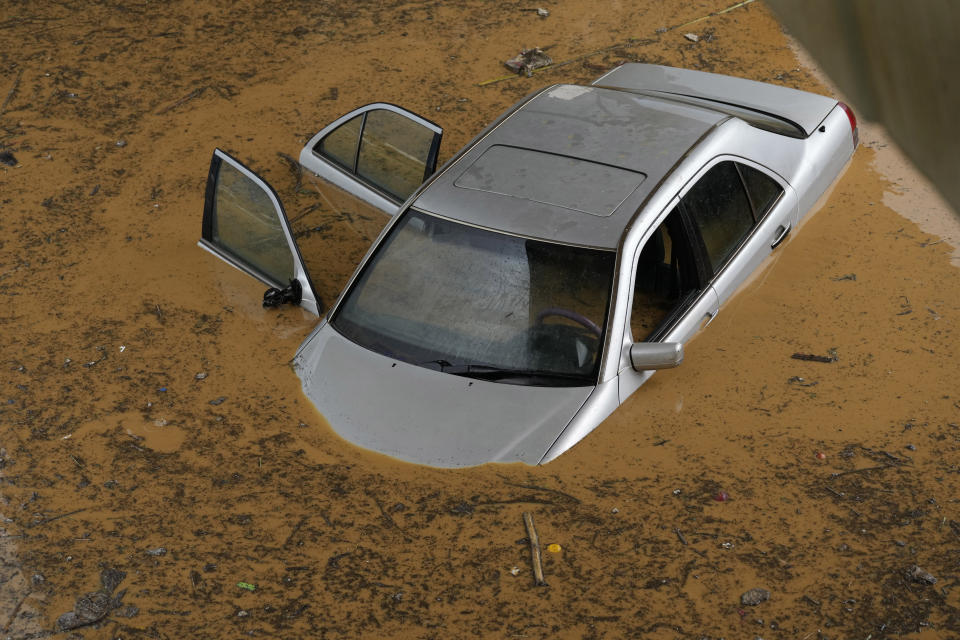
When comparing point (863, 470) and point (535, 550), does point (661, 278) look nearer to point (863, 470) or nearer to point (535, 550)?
point (863, 470)

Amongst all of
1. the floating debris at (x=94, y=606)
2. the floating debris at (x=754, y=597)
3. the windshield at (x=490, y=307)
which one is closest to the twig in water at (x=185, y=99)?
the windshield at (x=490, y=307)

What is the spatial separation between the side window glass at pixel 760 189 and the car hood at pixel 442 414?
1.94 meters

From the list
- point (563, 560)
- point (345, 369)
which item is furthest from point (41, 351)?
point (563, 560)

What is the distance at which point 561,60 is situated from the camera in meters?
10.2

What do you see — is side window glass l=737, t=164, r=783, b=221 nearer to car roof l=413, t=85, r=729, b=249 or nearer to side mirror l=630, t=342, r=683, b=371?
car roof l=413, t=85, r=729, b=249

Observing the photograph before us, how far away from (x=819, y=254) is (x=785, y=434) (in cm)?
185

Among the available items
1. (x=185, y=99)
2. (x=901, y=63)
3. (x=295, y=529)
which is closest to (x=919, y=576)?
(x=295, y=529)

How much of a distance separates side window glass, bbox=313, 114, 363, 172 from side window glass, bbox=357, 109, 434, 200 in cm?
7

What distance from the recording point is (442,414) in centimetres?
508

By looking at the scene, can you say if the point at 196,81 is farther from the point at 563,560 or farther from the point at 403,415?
the point at 563,560

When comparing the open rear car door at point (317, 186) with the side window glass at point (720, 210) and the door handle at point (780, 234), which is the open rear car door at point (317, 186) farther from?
the door handle at point (780, 234)

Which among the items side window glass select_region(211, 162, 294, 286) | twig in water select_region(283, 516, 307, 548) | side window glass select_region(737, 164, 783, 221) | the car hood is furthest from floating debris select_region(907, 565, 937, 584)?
side window glass select_region(211, 162, 294, 286)

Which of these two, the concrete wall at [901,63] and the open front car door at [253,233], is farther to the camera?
the concrete wall at [901,63]

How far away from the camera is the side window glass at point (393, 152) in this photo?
21.9 ft
